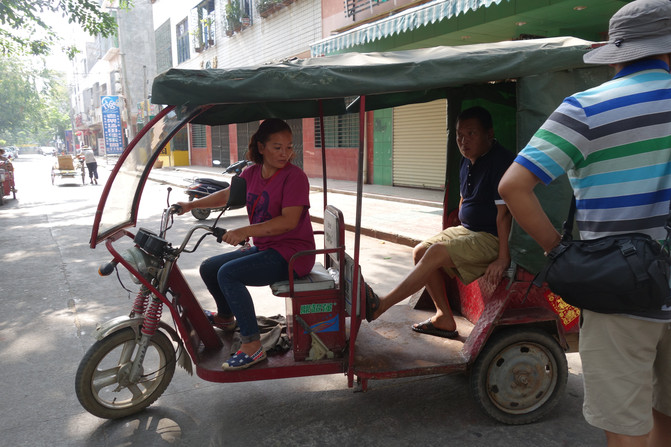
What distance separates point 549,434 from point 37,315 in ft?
15.1

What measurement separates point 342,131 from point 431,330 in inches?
512

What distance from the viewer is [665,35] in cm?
156

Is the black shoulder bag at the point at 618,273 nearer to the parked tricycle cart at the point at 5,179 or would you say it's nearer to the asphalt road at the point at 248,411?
the asphalt road at the point at 248,411

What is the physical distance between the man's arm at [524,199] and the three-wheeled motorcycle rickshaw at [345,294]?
0.89 m

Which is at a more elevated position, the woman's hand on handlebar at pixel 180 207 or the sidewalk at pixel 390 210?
the woman's hand on handlebar at pixel 180 207

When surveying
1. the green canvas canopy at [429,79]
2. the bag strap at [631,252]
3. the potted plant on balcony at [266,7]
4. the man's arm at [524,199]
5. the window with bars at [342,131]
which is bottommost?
the bag strap at [631,252]

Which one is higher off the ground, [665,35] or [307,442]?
[665,35]

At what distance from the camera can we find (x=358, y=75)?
2.42 m

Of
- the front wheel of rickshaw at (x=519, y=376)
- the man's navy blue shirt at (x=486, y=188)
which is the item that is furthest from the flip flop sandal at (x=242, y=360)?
the man's navy blue shirt at (x=486, y=188)

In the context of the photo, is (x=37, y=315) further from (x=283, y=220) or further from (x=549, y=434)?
(x=549, y=434)

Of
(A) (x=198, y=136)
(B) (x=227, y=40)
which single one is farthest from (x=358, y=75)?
(A) (x=198, y=136)

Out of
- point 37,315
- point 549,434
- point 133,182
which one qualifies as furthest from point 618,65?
point 37,315

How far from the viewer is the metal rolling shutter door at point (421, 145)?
1249 cm

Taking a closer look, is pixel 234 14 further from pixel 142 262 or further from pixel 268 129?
pixel 142 262
